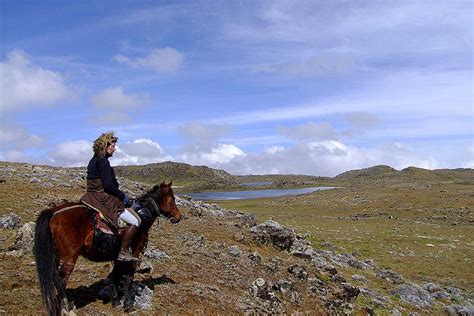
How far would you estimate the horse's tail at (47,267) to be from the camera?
8.70 meters

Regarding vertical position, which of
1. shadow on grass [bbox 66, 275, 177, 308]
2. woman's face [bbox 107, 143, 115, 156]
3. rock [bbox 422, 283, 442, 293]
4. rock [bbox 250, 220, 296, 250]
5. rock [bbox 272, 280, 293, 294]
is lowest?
rock [bbox 422, 283, 442, 293]

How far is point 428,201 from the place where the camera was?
A: 216ft

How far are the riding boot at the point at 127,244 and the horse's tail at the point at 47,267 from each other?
1.56 m

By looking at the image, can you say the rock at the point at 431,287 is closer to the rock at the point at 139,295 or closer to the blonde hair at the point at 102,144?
the rock at the point at 139,295

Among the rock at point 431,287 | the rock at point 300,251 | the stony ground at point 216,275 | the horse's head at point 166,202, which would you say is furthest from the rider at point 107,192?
the rock at point 431,287

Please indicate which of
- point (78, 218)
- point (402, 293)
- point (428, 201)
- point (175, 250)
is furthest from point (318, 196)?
point (78, 218)

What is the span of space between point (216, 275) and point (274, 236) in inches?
283

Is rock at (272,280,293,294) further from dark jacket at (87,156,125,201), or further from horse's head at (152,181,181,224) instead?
dark jacket at (87,156,125,201)

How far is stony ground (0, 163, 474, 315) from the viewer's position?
11.2 m

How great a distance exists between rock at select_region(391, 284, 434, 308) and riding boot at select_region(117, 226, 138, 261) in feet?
47.6

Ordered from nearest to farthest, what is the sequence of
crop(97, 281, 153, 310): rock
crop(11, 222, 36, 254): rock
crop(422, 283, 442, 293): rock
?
crop(97, 281, 153, 310): rock → crop(11, 222, 36, 254): rock → crop(422, 283, 442, 293): rock

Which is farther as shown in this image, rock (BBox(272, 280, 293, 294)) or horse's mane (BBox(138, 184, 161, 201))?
rock (BBox(272, 280, 293, 294))

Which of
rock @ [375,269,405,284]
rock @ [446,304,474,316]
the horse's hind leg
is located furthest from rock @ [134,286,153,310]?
rock @ [375,269,405,284]

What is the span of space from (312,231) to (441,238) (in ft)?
39.2
